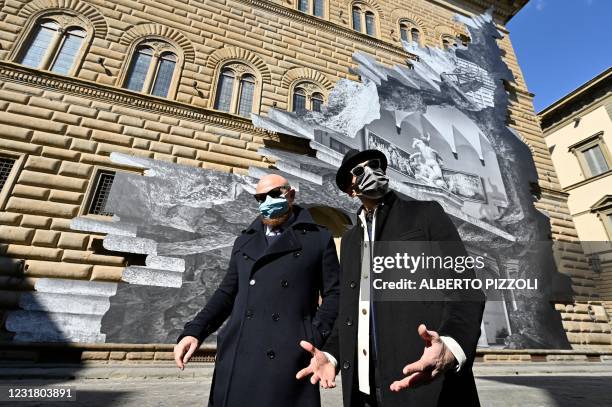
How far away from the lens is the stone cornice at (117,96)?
5883 mm

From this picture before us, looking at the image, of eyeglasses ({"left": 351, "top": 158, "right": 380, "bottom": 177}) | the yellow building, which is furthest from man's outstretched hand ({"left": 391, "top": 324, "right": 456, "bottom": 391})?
the yellow building

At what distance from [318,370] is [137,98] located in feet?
23.9

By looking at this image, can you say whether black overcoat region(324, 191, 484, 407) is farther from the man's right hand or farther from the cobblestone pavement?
the cobblestone pavement

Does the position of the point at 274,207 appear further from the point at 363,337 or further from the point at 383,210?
the point at 363,337

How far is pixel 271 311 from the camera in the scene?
5.02ft

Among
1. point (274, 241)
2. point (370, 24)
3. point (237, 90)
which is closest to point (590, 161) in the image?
point (370, 24)

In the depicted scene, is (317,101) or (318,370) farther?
(317,101)

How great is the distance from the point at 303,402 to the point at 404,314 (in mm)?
663

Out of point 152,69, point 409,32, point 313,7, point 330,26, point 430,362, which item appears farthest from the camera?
point 409,32

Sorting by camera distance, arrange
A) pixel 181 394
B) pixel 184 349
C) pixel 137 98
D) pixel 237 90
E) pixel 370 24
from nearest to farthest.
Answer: pixel 184 349
pixel 181 394
pixel 137 98
pixel 237 90
pixel 370 24

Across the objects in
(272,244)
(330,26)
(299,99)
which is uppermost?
(330,26)

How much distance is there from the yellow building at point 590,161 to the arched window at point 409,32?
38.1ft

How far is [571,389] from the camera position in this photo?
12.5 ft

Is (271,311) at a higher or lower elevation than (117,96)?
lower
